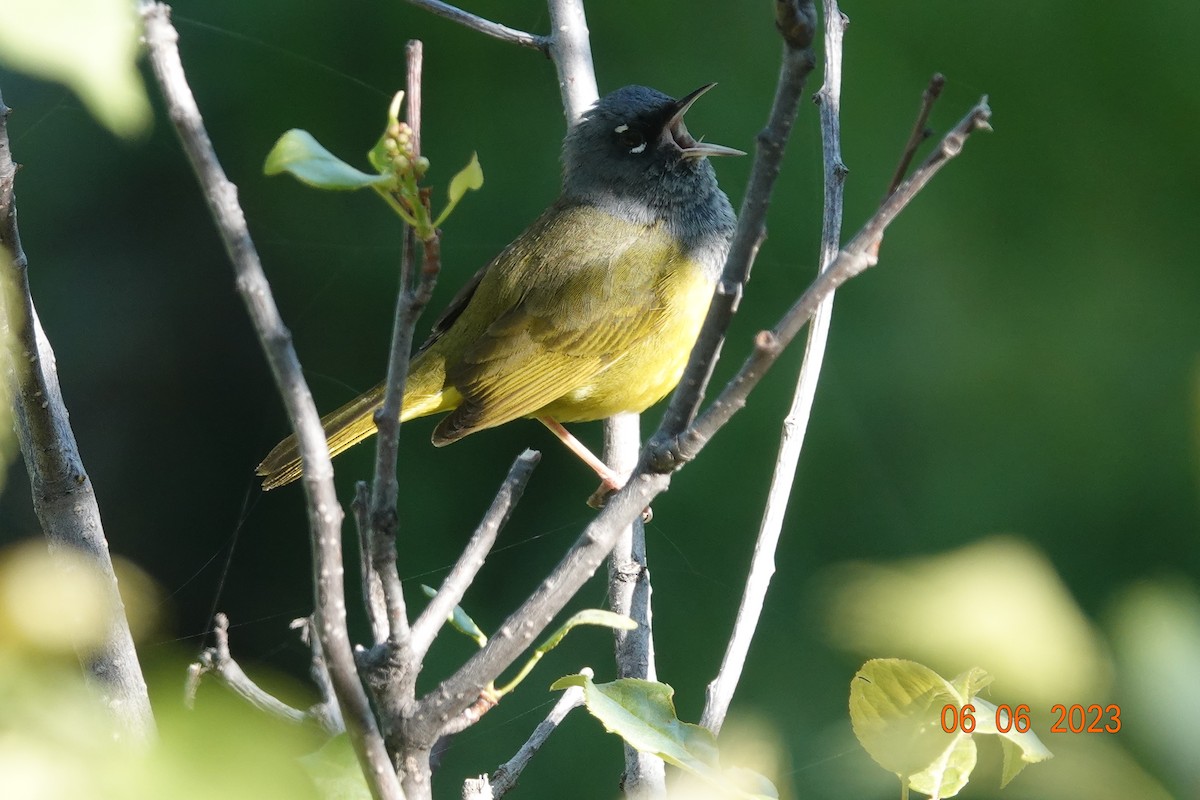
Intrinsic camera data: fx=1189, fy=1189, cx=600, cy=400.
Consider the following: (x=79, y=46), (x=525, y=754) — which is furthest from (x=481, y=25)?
(x=79, y=46)

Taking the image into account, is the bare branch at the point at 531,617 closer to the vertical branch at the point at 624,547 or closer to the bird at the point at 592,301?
the vertical branch at the point at 624,547

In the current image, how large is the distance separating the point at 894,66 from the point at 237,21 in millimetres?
1815

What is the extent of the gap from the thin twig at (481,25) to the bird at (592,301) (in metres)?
0.23

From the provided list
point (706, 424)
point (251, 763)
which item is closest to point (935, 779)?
Result: point (706, 424)

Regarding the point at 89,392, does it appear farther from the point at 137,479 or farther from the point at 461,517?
the point at 461,517

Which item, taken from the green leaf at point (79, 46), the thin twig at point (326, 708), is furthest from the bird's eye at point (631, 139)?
the green leaf at point (79, 46)

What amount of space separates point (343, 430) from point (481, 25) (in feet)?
2.24

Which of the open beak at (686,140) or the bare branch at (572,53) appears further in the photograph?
the open beak at (686,140)

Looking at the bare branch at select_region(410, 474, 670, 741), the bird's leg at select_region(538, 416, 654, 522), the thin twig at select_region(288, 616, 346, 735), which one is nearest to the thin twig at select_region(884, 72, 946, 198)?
the bare branch at select_region(410, 474, 670, 741)

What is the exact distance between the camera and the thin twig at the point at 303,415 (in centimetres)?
64

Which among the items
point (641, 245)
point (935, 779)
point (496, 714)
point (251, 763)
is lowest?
point (496, 714)

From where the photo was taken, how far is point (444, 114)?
10.5 ft

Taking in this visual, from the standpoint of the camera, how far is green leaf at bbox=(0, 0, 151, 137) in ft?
1.03
